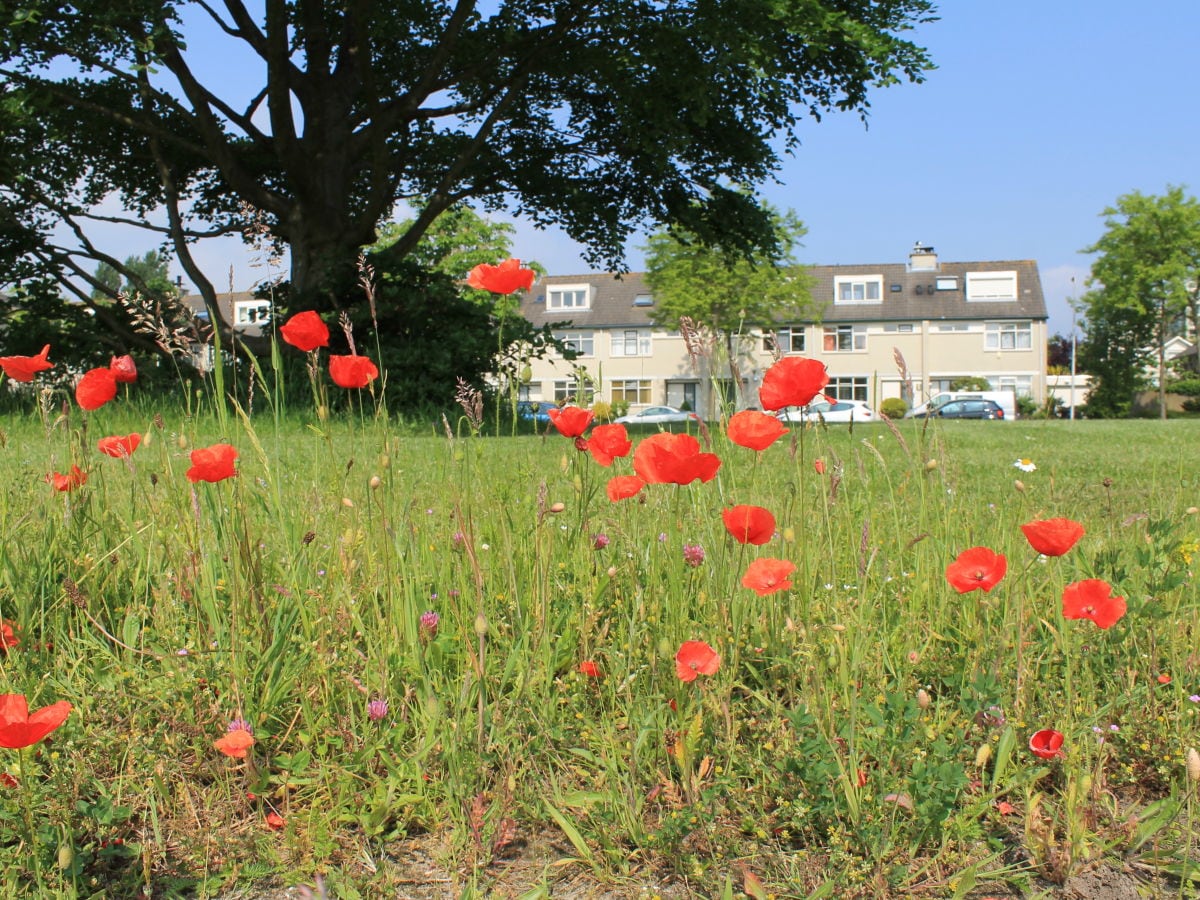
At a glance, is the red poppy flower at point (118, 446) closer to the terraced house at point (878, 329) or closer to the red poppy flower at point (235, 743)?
the red poppy flower at point (235, 743)

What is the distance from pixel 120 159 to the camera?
54.4ft

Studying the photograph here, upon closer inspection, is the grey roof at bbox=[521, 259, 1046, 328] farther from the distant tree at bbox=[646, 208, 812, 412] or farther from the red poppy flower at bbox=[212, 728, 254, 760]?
the red poppy flower at bbox=[212, 728, 254, 760]

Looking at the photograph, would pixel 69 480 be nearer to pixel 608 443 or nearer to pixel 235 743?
pixel 235 743

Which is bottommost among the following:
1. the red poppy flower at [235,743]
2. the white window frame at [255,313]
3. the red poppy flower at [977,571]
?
the red poppy flower at [235,743]

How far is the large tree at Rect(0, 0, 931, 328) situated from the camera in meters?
12.4

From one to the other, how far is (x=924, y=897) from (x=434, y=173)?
16254 millimetres

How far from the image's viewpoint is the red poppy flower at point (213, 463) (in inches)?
73.1

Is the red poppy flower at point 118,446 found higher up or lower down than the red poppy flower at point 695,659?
higher up

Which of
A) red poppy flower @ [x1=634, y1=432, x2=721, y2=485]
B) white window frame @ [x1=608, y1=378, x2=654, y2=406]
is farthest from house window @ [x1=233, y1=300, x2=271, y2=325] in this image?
white window frame @ [x1=608, y1=378, x2=654, y2=406]

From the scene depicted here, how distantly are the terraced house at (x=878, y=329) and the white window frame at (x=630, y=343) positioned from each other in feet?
0.17

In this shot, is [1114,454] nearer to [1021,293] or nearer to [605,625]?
[605,625]

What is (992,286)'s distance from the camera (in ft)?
166

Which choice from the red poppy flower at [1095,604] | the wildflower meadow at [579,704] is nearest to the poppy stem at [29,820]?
the wildflower meadow at [579,704]

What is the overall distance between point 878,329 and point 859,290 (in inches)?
109
